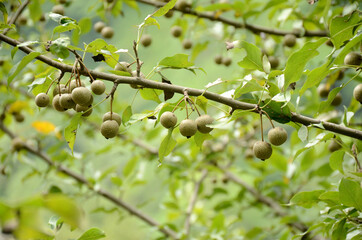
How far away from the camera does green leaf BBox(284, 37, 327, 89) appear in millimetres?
845

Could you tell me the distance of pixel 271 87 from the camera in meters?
0.95

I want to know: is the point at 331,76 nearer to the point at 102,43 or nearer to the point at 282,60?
the point at 282,60

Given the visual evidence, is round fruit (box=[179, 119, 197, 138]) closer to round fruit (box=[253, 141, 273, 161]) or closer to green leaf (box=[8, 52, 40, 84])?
round fruit (box=[253, 141, 273, 161])

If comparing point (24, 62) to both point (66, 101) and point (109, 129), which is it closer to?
point (66, 101)

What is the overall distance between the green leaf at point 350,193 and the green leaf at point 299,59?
0.84ft

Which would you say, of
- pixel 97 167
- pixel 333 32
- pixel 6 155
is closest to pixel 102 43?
pixel 333 32

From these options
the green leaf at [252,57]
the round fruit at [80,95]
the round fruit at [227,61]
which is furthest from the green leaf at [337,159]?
the round fruit at [227,61]

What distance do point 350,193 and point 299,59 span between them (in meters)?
0.32

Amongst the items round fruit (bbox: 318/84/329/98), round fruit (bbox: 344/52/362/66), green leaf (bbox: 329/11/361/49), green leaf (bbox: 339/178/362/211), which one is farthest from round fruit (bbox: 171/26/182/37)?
green leaf (bbox: 339/178/362/211)

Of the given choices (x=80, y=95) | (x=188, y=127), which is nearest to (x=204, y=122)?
(x=188, y=127)

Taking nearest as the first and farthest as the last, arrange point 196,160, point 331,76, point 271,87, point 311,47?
point 311,47, point 271,87, point 331,76, point 196,160

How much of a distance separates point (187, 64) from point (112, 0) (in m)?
0.97

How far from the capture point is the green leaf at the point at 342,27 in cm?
96

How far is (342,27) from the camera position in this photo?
965 mm
